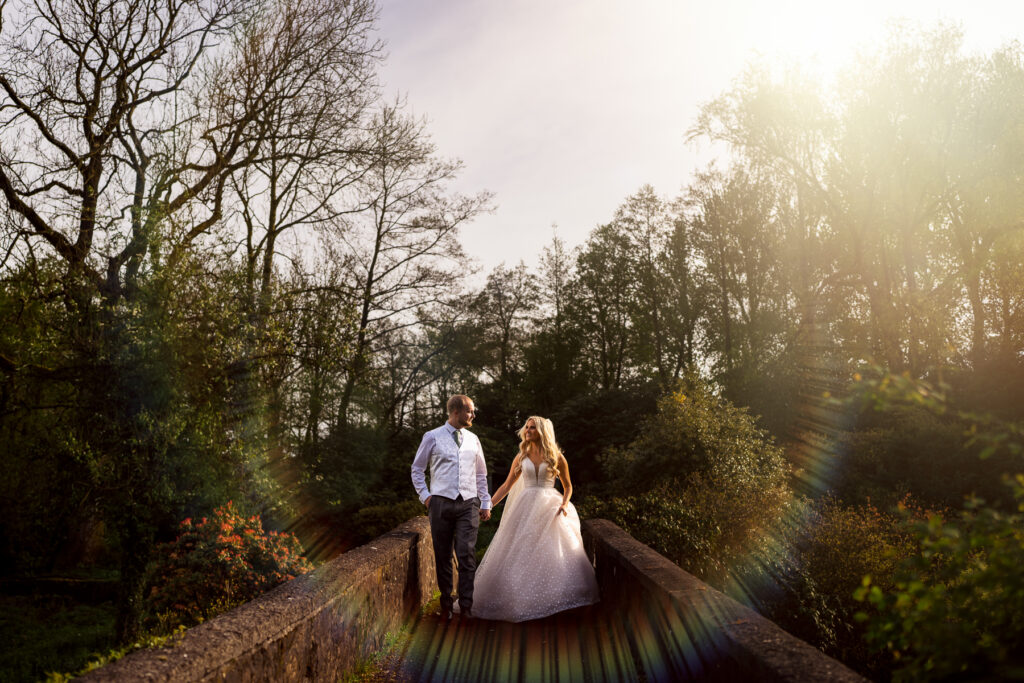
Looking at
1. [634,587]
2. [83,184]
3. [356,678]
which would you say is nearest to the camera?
[356,678]

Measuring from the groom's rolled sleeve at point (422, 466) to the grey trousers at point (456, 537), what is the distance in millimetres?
138

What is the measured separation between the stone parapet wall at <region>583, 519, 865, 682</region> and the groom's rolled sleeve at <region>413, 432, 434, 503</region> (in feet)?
5.79

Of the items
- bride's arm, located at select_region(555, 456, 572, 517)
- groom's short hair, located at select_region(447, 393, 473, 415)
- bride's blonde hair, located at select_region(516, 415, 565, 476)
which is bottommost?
bride's arm, located at select_region(555, 456, 572, 517)

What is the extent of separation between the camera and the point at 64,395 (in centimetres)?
1146

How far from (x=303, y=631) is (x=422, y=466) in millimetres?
2540

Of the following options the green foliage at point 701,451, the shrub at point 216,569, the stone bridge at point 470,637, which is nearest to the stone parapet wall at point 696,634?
the stone bridge at point 470,637

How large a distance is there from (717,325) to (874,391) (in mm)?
36193

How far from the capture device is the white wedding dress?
670 cm

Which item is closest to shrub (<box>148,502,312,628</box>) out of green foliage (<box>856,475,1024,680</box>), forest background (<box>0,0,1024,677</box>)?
forest background (<box>0,0,1024,677</box>)

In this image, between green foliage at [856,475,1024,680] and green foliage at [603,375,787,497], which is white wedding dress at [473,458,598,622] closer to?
green foliage at [856,475,1024,680]

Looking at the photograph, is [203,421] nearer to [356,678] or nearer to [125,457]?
[125,457]

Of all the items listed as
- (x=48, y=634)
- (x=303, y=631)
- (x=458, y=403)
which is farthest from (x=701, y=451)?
(x=48, y=634)

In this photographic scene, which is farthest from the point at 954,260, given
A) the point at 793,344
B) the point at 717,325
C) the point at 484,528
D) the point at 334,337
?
the point at 334,337

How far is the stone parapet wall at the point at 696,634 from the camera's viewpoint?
2.89 meters
